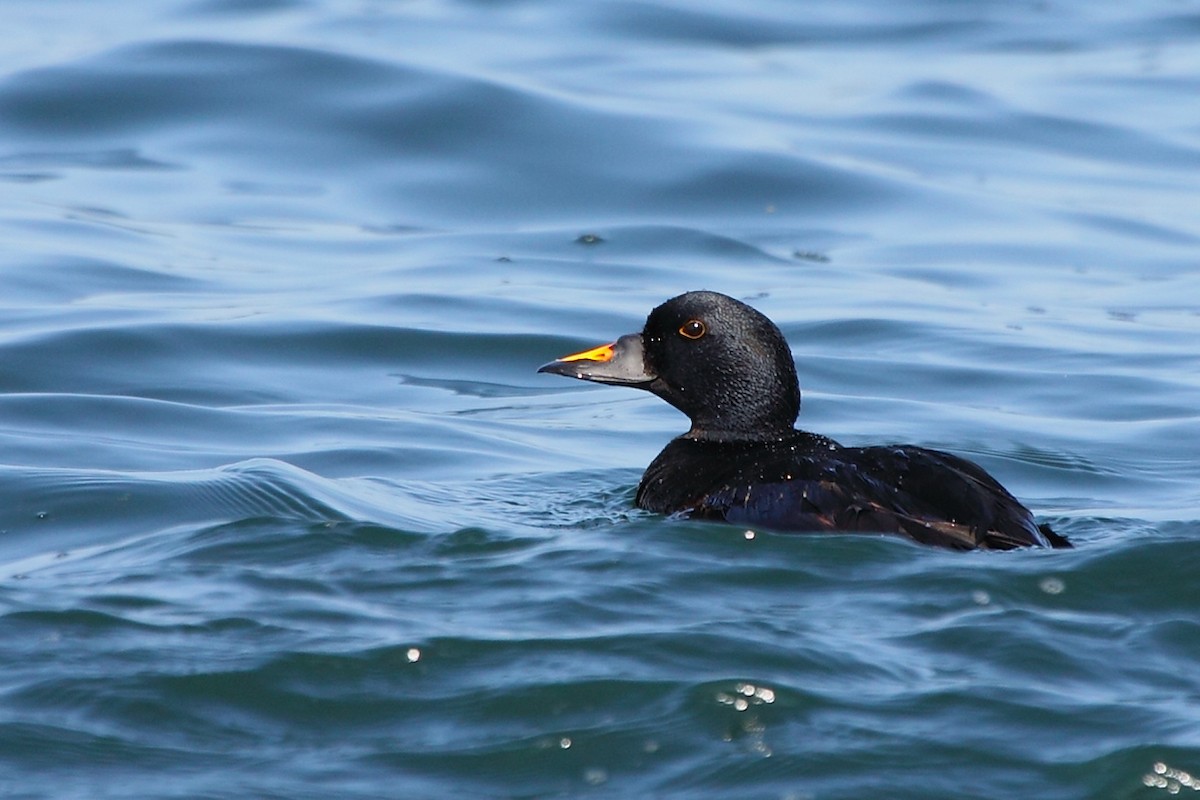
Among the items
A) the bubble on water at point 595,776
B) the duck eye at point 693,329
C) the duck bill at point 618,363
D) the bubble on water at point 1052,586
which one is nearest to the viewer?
the bubble on water at point 595,776

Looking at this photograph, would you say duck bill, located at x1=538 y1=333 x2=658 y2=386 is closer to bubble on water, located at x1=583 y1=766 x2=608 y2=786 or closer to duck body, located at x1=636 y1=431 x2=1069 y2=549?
duck body, located at x1=636 y1=431 x2=1069 y2=549

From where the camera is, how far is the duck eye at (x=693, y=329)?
24.2ft

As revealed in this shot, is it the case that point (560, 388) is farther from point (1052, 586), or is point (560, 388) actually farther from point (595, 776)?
point (595, 776)

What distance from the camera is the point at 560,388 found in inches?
401

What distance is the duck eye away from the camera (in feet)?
24.2

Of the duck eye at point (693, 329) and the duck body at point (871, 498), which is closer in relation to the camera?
the duck body at point (871, 498)

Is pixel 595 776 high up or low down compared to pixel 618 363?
down

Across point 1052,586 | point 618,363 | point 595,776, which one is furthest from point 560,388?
point 595,776

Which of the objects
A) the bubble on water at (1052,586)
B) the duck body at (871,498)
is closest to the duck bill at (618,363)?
the duck body at (871,498)

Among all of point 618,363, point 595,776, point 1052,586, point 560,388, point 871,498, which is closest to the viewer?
point 595,776

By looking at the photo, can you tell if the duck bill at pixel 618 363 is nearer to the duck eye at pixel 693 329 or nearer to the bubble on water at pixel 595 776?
the duck eye at pixel 693 329

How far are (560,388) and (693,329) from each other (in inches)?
112

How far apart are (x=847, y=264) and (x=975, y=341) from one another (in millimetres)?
1923

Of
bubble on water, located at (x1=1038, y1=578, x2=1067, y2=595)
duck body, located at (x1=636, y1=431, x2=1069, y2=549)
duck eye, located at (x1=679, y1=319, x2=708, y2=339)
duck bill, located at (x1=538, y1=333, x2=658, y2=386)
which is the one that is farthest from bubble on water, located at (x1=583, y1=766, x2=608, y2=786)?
duck bill, located at (x1=538, y1=333, x2=658, y2=386)
